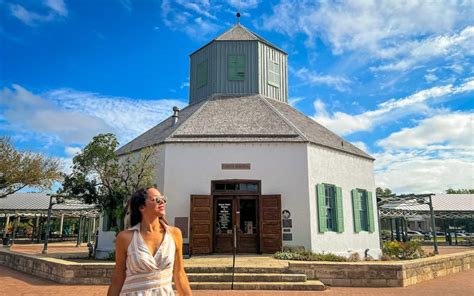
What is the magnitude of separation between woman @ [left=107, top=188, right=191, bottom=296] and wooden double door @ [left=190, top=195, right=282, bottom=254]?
10.8m

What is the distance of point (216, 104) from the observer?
57.9ft

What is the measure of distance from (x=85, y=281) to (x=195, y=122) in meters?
7.74

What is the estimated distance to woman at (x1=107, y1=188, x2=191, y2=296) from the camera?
2631 mm

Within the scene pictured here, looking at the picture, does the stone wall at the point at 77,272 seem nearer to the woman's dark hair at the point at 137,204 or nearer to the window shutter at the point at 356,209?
the woman's dark hair at the point at 137,204

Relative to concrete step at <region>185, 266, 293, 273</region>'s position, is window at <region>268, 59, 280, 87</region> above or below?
above

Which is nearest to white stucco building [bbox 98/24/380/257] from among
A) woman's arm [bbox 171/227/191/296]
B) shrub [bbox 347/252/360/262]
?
shrub [bbox 347/252/360/262]

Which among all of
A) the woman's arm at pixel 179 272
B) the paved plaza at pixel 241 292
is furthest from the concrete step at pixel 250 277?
the woman's arm at pixel 179 272

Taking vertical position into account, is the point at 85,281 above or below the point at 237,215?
below

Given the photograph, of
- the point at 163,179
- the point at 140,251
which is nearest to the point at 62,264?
the point at 163,179

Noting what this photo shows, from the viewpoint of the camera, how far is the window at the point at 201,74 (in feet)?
64.2

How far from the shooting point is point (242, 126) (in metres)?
15.3

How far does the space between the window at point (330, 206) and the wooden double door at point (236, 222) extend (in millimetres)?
1814

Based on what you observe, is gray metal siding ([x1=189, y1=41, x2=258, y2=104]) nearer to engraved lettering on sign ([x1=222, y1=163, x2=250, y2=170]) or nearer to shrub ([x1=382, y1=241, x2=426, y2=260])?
engraved lettering on sign ([x1=222, y1=163, x2=250, y2=170])

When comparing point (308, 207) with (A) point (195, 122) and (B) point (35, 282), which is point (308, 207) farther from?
(B) point (35, 282)
